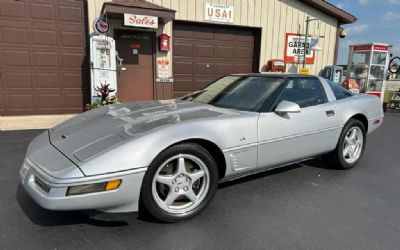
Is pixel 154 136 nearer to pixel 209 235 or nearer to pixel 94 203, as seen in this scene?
pixel 94 203

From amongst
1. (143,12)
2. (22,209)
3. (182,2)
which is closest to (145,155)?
(22,209)

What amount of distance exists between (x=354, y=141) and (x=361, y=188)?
2.97ft

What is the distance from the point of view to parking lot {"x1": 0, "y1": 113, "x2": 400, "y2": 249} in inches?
86.8

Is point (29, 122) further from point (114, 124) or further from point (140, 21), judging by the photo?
point (114, 124)

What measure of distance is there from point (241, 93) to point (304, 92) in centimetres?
81

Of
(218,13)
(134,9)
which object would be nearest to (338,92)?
(134,9)

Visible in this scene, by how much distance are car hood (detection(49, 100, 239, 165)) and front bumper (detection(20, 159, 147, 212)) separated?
0.19 meters

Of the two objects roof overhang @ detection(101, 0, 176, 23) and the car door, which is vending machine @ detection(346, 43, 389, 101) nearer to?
roof overhang @ detection(101, 0, 176, 23)

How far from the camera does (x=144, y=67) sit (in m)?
7.99

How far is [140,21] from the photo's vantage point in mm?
6973

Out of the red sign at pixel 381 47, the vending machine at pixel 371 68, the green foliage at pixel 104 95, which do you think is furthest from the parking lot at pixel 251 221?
the red sign at pixel 381 47

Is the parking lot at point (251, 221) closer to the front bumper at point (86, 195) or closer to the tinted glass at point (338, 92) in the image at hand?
the front bumper at point (86, 195)

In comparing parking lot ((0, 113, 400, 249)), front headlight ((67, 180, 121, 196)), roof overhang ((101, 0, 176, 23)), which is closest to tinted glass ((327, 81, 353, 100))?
parking lot ((0, 113, 400, 249))

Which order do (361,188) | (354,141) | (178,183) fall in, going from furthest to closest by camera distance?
(354,141)
(361,188)
(178,183)
